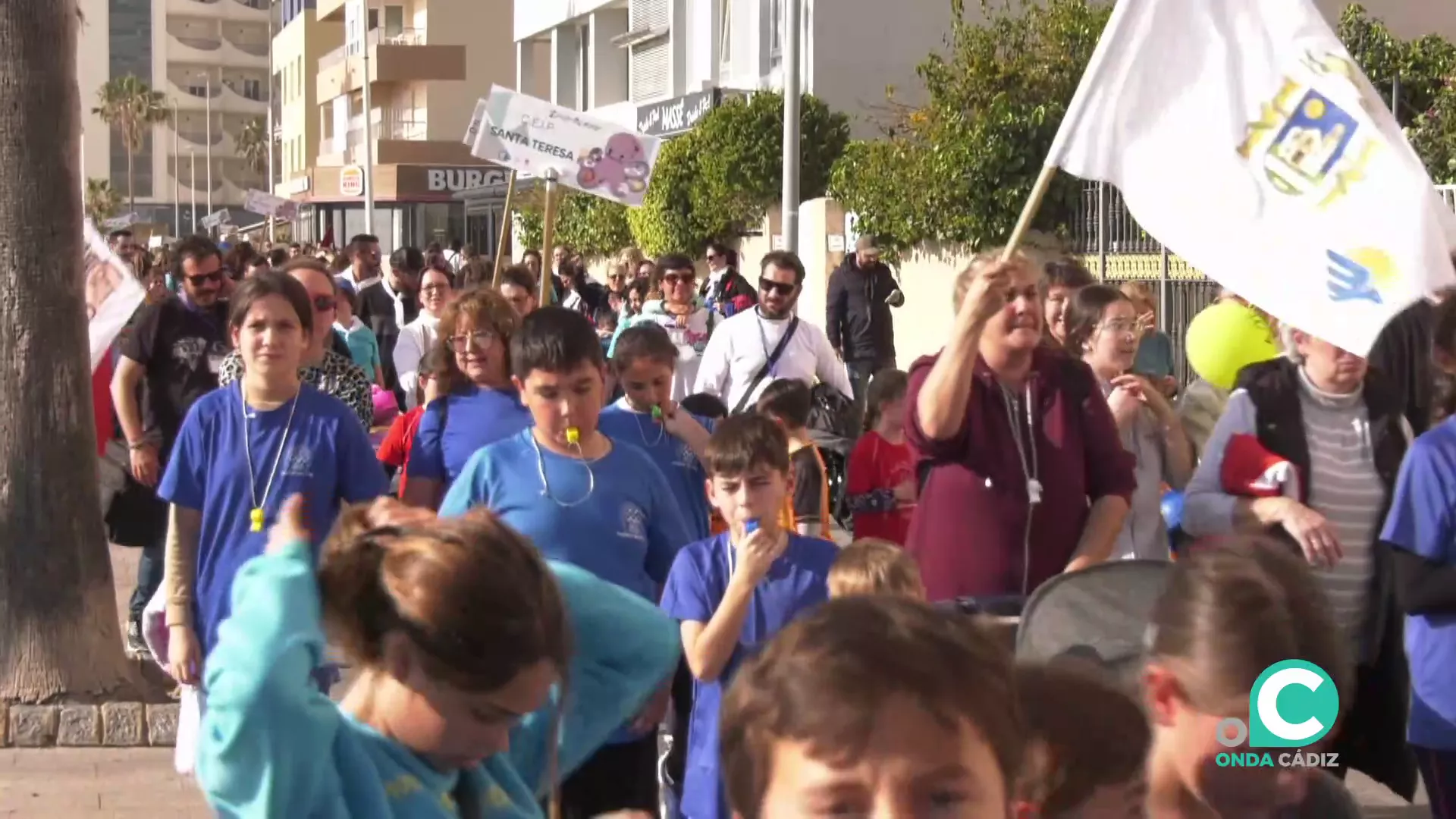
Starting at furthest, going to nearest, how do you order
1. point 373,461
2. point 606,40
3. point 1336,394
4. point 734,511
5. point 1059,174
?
1. point 606,40
2. point 1059,174
3. point 373,461
4. point 1336,394
5. point 734,511

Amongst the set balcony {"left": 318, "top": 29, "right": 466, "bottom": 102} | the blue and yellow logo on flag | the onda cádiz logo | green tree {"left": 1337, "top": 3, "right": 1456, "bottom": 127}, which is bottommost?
the onda cádiz logo

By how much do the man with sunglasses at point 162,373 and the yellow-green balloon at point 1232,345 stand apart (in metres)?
3.97

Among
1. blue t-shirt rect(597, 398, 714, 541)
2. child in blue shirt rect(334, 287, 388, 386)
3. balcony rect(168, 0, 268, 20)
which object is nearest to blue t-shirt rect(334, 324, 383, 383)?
child in blue shirt rect(334, 287, 388, 386)

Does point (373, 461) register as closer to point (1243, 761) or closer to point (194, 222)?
point (1243, 761)

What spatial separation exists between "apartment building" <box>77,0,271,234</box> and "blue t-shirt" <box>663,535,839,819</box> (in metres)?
124

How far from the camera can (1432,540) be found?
4.48m

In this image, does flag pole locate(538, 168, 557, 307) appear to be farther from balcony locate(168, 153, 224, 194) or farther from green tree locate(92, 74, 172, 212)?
balcony locate(168, 153, 224, 194)

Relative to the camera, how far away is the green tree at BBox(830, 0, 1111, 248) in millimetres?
20781

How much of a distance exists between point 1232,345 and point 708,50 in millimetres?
29436

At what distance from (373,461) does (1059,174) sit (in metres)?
15.0

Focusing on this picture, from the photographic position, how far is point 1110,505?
5.23 meters

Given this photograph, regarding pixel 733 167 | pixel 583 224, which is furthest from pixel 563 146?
pixel 583 224

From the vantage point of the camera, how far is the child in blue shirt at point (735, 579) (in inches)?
183

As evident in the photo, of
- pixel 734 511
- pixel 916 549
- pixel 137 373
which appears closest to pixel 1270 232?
pixel 916 549
